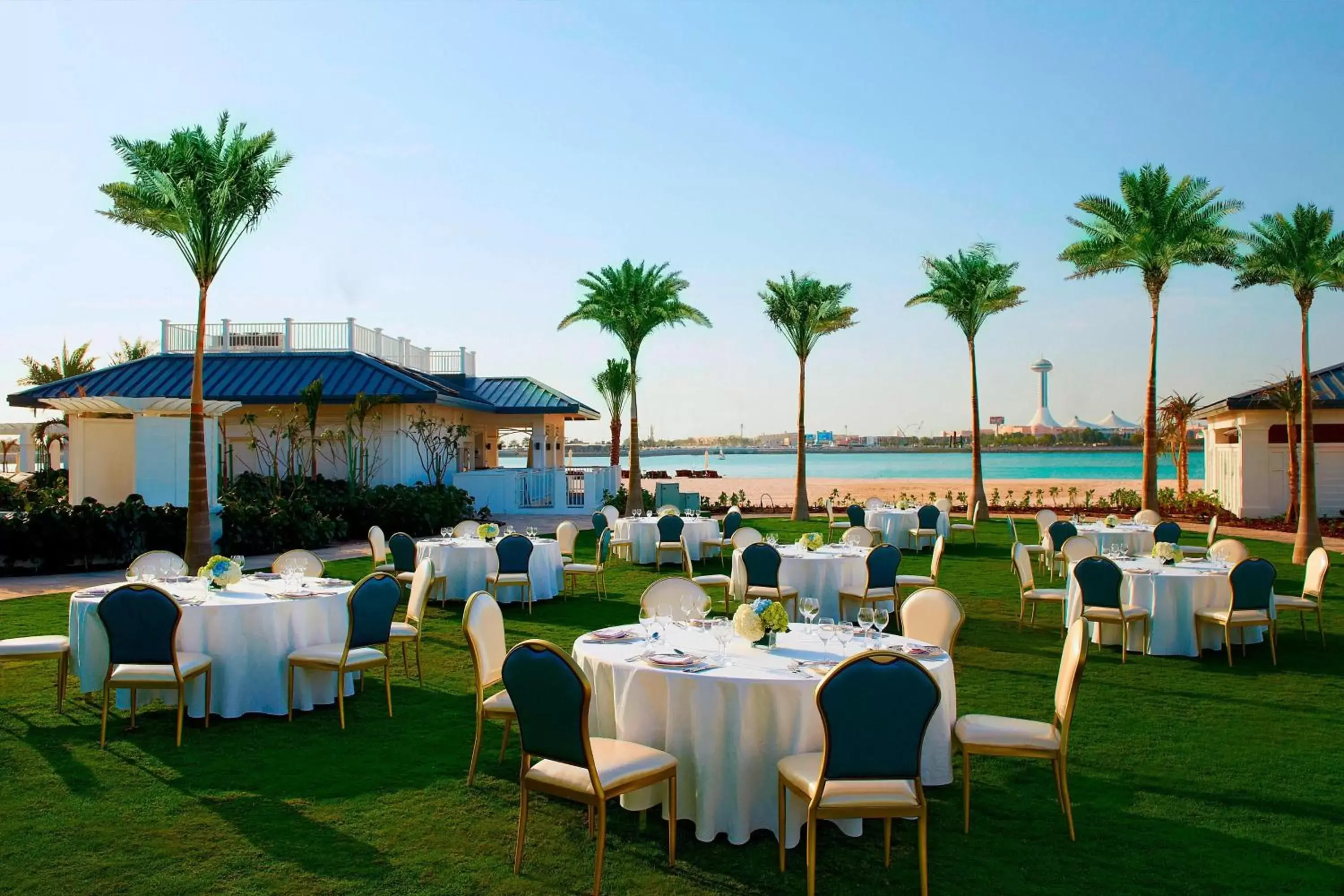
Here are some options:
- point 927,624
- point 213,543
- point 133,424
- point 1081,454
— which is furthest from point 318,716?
point 1081,454

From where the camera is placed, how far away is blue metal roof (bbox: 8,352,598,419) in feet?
83.6

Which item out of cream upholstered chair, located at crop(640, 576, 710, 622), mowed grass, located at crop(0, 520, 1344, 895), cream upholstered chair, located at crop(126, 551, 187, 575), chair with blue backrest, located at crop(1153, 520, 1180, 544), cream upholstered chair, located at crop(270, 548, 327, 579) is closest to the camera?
mowed grass, located at crop(0, 520, 1344, 895)

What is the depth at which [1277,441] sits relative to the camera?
26.0 metres

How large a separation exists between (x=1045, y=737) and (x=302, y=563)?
7.07 metres

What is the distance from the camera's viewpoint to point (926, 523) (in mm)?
18812

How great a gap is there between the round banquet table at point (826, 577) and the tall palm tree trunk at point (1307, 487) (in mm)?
10162

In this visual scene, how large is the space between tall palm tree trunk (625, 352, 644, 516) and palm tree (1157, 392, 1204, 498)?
15805 mm

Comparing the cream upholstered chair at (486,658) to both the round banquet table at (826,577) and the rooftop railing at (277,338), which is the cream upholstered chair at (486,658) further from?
the rooftop railing at (277,338)

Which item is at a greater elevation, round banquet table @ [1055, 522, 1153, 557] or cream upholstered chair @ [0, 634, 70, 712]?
round banquet table @ [1055, 522, 1153, 557]

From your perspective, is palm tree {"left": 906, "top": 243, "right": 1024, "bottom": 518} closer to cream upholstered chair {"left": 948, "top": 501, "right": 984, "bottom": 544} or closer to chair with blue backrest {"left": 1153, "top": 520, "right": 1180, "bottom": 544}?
cream upholstered chair {"left": 948, "top": 501, "right": 984, "bottom": 544}

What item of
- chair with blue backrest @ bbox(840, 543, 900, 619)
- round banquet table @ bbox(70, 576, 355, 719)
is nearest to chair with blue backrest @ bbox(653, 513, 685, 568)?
chair with blue backrest @ bbox(840, 543, 900, 619)

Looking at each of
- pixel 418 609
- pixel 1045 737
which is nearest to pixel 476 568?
pixel 418 609

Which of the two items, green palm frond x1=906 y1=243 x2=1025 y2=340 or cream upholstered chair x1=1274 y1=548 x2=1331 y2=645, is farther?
green palm frond x1=906 y1=243 x2=1025 y2=340

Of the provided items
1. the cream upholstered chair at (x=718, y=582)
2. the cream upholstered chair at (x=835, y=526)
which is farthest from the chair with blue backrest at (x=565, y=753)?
the cream upholstered chair at (x=835, y=526)
